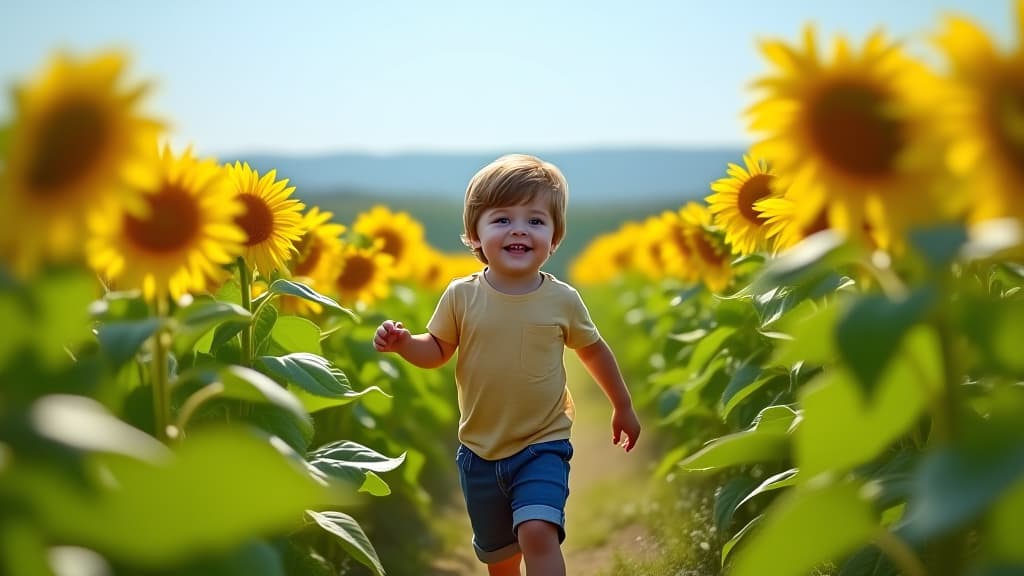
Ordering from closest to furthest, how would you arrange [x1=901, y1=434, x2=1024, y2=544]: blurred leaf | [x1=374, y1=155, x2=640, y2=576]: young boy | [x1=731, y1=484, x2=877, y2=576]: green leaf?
1. [x1=901, y1=434, x2=1024, y2=544]: blurred leaf
2. [x1=731, y1=484, x2=877, y2=576]: green leaf
3. [x1=374, y1=155, x2=640, y2=576]: young boy

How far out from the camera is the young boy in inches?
136

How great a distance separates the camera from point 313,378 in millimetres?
2604

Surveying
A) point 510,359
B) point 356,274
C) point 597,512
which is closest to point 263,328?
point 510,359

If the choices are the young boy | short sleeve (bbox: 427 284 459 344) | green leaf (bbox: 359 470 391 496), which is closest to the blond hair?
the young boy

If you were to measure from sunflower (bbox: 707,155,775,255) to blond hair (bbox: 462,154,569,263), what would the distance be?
0.54 m

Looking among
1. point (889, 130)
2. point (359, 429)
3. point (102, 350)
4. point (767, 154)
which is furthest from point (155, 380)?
point (359, 429)

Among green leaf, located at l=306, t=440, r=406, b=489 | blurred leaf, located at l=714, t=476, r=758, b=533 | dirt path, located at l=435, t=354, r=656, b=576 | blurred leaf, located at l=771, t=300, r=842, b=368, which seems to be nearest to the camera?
blurred leaf, located at l=771, t=300, r=842, b=368

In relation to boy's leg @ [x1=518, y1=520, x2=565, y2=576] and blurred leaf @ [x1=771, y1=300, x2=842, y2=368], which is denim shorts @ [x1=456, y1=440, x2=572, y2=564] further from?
blurred leaf @ [x1=771, y1=300, x2=842, y2=368]

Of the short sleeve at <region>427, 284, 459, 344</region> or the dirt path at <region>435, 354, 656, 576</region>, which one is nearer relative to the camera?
the short sleeve at <region>427, 284, 459, 344</region>

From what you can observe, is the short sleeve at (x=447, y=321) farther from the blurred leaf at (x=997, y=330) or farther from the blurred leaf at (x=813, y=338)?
the blurred leaf at (x=997, y=330)

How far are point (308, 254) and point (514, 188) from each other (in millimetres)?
983

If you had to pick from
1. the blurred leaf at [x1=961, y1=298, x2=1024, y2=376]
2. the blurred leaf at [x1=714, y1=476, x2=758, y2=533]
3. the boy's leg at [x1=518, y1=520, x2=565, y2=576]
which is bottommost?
the blurred leaf at [x1=714, y1=476, x2=758, y2=533]

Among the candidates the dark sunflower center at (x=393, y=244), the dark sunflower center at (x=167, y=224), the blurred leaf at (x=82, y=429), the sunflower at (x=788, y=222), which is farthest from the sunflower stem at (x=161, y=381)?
the dark sunflower center at (x=393, y=244)

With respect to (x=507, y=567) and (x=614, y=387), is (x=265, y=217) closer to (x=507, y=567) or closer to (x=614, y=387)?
(x=614, y=387)
